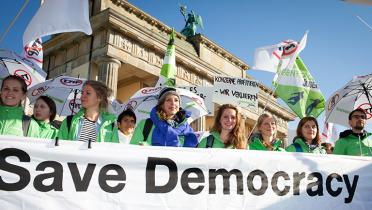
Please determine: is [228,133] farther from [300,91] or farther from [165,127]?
[300,91]

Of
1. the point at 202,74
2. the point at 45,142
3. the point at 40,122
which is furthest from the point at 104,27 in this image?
the point at 45,142

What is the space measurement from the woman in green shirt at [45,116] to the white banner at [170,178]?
1.11 m

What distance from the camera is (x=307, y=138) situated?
5020 mm

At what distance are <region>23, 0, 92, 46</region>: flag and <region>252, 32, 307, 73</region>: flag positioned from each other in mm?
4455

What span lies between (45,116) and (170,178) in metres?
1.89

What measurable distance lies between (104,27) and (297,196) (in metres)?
16.3

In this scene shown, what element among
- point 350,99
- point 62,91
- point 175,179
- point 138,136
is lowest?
point 175,179

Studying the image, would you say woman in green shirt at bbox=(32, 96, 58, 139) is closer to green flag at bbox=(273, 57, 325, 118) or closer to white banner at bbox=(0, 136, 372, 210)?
white banner at bbox=(0, 136, 372, 210)

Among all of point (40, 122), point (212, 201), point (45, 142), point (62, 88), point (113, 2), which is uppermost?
point (113, 2)

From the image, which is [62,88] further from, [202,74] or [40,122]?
[202,74]

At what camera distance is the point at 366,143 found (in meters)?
5.00

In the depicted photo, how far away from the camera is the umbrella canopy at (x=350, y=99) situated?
6.27m

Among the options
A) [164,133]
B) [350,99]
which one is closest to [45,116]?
[164,133]

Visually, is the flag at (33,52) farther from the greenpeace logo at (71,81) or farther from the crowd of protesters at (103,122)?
the crowd of protesters at (103,122)
